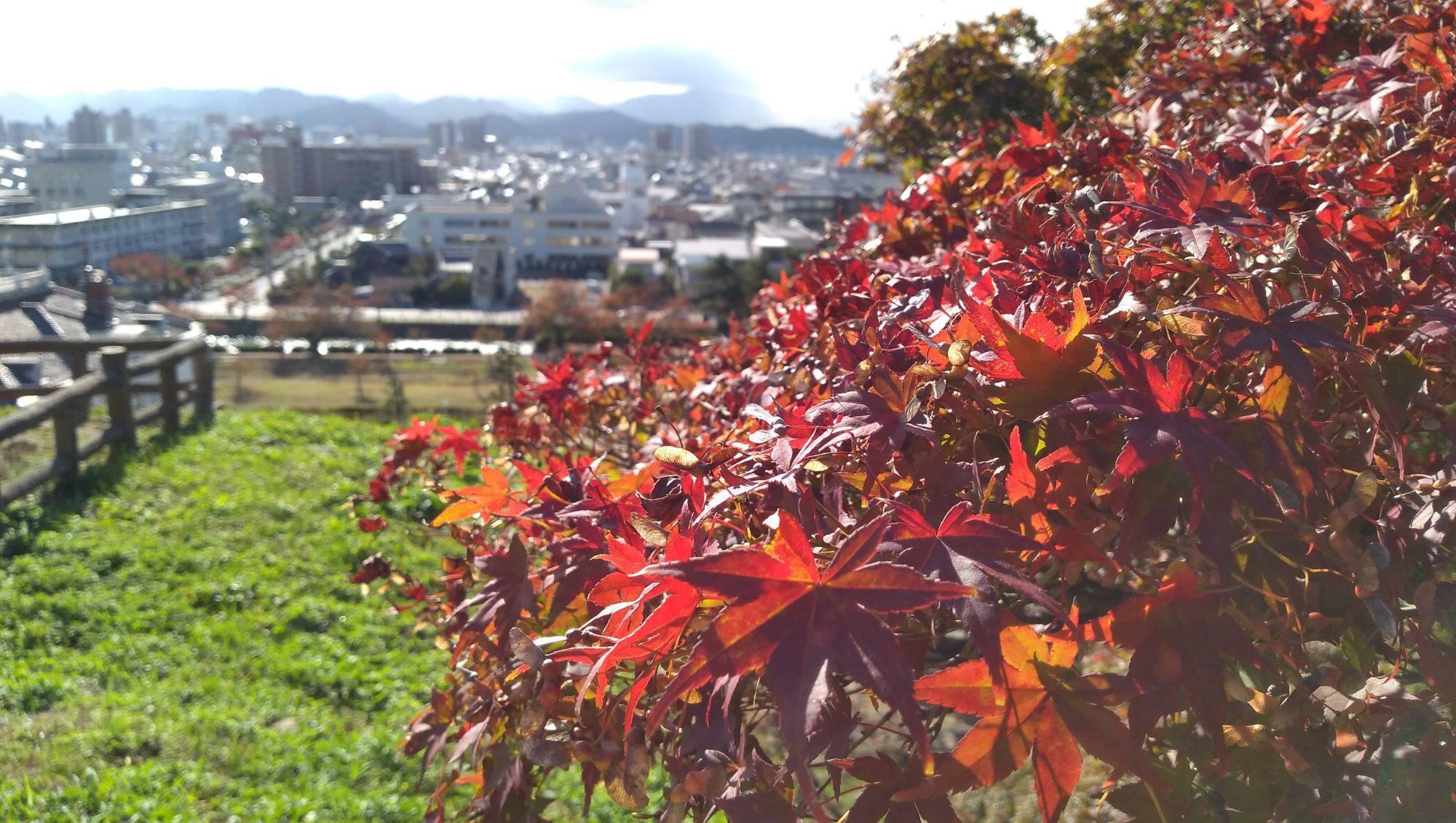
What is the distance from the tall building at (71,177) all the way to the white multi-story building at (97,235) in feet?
12.1

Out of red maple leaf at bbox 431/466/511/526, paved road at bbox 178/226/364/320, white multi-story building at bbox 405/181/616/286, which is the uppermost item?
red maple leaf at bbox 431/466/511/526

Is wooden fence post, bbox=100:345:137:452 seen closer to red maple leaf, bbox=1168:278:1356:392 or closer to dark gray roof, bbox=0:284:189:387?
dark gray roof, bbox=0:284:189:387

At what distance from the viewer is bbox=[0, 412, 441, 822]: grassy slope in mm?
2662

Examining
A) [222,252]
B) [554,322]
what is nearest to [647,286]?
[554,322]

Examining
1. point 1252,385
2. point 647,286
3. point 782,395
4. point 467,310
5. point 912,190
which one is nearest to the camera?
point 1252,385

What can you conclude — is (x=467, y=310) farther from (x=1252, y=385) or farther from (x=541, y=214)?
(x=1252, y=385)

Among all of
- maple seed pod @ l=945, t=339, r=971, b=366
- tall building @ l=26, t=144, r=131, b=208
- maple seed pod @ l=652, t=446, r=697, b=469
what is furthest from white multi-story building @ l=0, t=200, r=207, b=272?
maple seed pod @ l=945, t=339, r=971, b=366

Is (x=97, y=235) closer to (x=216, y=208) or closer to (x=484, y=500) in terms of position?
(x=216, y=208)

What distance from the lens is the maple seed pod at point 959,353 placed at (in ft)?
3.18

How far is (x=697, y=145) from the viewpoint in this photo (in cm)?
17088

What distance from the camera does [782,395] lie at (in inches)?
58.6

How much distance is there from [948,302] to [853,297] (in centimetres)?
38

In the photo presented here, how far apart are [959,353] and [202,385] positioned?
6.83 m

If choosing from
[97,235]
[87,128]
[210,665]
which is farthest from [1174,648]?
[87,128]
